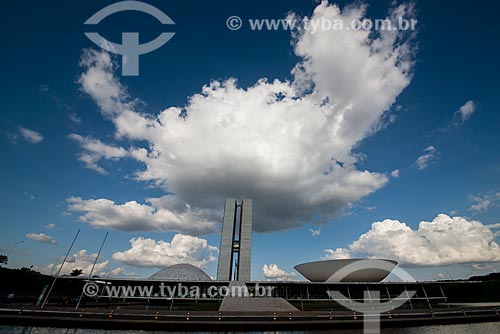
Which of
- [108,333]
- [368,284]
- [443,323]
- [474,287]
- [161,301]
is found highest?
[474,287]

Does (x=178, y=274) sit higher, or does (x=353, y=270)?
(x=353, y=270)

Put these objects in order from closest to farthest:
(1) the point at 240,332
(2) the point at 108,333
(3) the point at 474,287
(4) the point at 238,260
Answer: (2) the point at 108,333, (1) the point at 240,332, (4) the point at 238,260, (3) the point at 474,287

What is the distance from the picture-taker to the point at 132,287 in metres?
46.1

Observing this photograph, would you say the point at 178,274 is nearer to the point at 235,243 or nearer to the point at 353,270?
the point at 235,243

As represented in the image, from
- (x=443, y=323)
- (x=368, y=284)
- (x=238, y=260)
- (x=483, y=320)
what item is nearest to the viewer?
(x=443, y=323)

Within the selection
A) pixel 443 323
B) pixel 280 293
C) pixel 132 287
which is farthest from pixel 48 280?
pixel 443 323

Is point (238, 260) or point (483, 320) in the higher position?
point (238, 260)

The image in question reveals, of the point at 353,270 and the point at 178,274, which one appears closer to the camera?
the point at 178,274

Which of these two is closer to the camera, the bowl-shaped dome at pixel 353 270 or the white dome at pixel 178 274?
the white dome at pixel 178 274

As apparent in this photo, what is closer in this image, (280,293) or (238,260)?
(280,293)

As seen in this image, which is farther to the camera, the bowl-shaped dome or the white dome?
the bowl-shaped dome

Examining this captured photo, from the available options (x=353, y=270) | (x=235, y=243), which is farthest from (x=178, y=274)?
(x=353, y=270)

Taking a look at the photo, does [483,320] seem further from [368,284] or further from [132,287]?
[132,287]

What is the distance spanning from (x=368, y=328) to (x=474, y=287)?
65.0 meters
